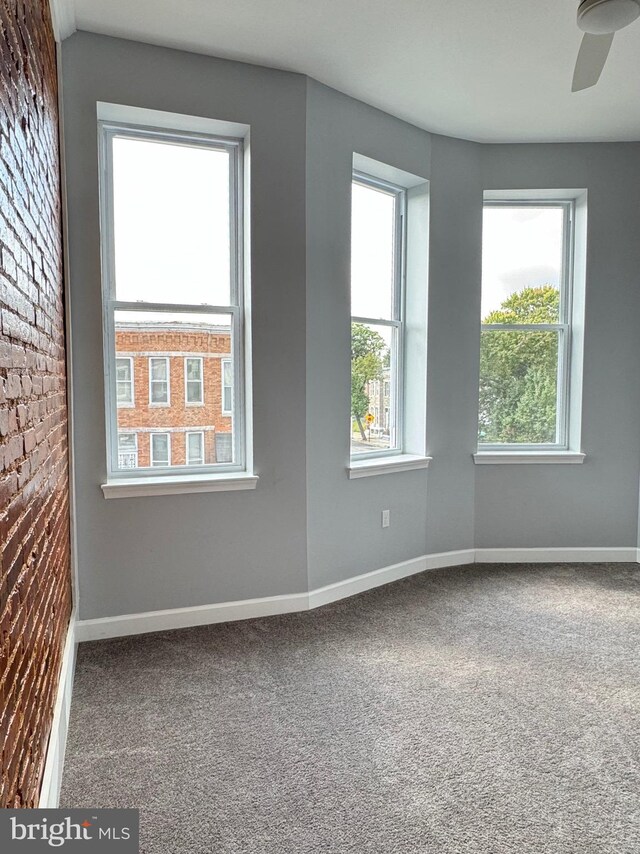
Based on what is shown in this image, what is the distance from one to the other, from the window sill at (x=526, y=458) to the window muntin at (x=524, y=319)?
0.48 feet

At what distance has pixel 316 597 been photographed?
11.5 feet

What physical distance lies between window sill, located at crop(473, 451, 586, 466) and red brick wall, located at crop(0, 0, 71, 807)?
300cm

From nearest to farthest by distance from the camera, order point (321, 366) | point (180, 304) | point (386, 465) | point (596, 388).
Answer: point (180, 304) → point (321, 366) → point (386, 465) → point (596, 388)

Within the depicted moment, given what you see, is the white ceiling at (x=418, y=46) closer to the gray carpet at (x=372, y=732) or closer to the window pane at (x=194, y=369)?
the window pane at (x=194, y=369)

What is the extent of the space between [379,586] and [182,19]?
129 inches

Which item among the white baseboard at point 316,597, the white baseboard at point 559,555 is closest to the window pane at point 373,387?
the white baseboard at point 316,597

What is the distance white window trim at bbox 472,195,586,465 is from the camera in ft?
14.4

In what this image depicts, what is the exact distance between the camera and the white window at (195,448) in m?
3.30

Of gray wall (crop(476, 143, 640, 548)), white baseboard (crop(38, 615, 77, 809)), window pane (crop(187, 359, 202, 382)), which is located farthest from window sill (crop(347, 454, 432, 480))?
white baseboard (crop(38, 615, 77, 809))

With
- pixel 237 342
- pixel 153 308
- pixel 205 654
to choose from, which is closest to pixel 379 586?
pixel 205 654

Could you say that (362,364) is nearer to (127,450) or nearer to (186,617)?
(127,450)

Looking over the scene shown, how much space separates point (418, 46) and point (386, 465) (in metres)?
2.31

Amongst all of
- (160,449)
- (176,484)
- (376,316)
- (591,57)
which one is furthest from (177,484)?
(591,57)

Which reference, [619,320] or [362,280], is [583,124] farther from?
[362,280]
